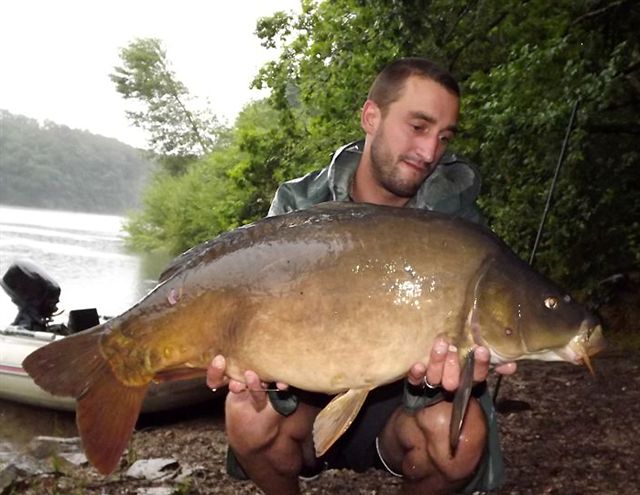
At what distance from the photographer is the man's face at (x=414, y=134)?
2.32m

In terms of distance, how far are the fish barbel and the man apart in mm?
205

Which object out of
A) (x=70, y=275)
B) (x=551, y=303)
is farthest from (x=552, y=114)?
(x=70, y=275)

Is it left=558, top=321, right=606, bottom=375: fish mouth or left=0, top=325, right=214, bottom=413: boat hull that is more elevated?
left=558, top=321, right=606, bottom=375: fish mouth

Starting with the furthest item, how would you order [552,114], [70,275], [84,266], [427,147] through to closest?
[84,266]
[70,275]
[552,114]
[427,147]

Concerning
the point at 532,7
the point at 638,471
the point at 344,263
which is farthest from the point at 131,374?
the point at 532,7

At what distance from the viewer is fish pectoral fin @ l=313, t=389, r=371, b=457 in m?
1.77

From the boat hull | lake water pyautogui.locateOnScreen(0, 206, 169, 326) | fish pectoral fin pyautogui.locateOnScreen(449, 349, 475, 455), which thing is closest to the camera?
fish pectoral fin pyautogui.locateOnScreen(449, 349, 475, 455)

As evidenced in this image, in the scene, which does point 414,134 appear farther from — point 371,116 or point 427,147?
point 371,116

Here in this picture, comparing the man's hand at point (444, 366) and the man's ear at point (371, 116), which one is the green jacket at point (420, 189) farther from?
the man's hand at point (444, 366)

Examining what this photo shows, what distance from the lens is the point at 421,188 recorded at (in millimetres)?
2412

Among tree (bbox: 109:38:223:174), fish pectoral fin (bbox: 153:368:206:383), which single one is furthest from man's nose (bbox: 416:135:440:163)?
tree (bbox: 109:38:223:174)

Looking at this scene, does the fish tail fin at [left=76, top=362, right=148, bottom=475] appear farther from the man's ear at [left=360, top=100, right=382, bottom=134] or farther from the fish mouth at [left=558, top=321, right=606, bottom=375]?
the man's ear at [left=360, top=100, right=382, bottom=134]

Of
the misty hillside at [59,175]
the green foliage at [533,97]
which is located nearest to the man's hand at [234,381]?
the green foliage at [533,97]

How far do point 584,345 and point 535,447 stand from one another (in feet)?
6.86
